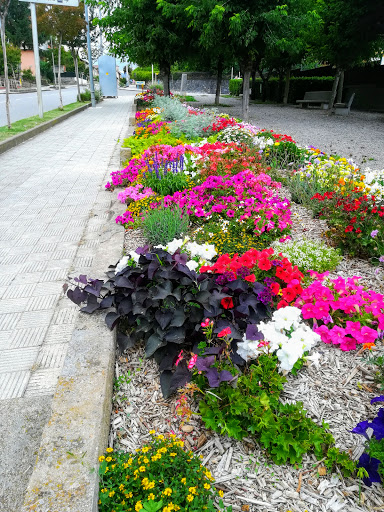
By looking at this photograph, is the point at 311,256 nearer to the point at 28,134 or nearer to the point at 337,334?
the point at 337,334

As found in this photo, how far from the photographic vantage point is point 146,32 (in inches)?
628

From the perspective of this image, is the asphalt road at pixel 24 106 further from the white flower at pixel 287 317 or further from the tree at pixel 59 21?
the white flower at pixel 287 317

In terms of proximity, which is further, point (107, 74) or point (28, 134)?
point (107, 74)

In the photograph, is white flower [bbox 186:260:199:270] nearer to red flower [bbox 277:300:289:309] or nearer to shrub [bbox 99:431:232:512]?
red flower [bbox 277:300:289:309]

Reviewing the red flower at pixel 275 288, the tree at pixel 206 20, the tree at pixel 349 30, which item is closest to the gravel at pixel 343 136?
the tree at pixel 349 30

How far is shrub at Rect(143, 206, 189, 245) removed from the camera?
3488mm

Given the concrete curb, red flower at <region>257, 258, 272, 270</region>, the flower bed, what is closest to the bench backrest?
the concrete curb

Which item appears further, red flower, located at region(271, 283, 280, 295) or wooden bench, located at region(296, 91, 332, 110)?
wooden bench, located at region(296, 91, 332, 110)

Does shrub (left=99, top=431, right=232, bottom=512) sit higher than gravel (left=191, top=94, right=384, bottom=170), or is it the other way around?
gravel (left=191, top=94, right=384, bottom=170)

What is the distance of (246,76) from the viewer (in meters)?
15.2

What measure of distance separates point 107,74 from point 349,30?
20.7m

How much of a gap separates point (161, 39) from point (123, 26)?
2.25 meters

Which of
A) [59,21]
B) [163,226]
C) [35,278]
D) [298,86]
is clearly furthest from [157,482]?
[298,86]

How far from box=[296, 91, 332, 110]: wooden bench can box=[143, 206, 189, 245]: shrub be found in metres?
21.9
